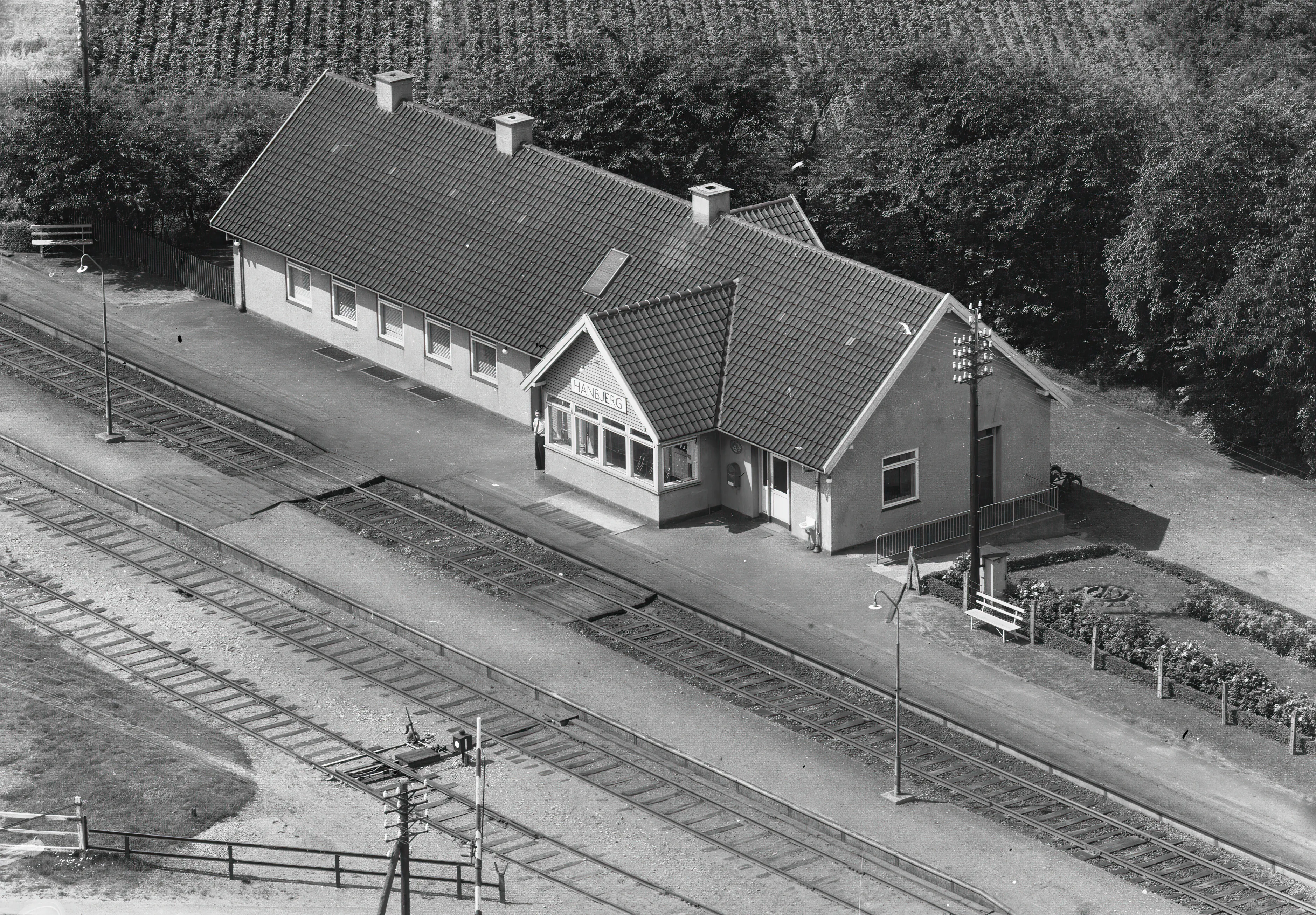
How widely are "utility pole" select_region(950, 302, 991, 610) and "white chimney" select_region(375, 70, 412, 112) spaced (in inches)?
889

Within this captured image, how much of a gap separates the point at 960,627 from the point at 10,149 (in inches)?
1449

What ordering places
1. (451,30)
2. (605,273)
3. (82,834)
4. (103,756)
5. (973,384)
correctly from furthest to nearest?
(451,30), (605,273), (973,384), (103,756), (82,834)

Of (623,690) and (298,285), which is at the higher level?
(298,285)

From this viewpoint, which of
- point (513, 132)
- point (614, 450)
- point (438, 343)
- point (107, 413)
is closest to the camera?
point (614, 450)

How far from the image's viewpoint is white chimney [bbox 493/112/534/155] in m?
63.5

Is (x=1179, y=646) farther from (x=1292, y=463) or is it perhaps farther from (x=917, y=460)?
(x=1292, y=463)

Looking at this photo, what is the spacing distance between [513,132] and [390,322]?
21.4ft

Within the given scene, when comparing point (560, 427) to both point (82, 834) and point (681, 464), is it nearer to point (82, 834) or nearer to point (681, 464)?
point (681, 464)

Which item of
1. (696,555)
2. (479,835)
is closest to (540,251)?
(696,555)

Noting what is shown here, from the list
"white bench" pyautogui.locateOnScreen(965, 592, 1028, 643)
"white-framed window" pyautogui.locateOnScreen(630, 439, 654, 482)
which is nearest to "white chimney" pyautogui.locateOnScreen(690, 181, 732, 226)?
"white-framed window" pyautogui.locateOnScreen(630, 439, 654, 482)

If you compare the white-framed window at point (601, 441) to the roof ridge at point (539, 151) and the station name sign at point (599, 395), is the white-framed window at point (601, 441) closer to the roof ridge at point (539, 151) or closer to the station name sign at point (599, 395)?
the station name sign at point (599, 395)

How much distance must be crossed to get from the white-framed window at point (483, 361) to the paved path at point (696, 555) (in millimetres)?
1020

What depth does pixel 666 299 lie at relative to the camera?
55.7m

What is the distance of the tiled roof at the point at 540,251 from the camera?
5381 centimetres
